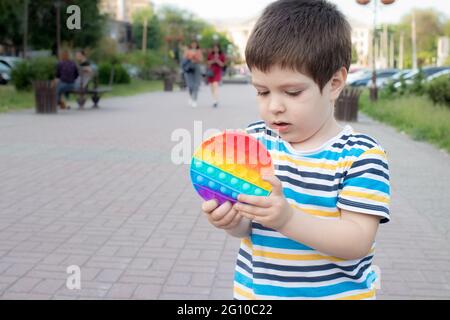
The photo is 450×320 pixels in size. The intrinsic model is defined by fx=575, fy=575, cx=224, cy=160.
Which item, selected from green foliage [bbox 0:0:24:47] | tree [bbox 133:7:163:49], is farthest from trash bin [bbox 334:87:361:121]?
tree [bbox 133:7:163:49]

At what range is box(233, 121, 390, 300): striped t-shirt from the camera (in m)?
1.45

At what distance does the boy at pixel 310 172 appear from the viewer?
140cm

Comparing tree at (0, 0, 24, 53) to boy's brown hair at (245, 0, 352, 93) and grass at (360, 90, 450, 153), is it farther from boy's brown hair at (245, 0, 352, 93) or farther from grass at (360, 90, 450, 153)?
boy's brown hair at (245, 0, 352, 93)

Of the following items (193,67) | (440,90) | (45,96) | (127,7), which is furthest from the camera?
(127,7)

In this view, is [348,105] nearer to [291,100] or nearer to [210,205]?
[291,100]

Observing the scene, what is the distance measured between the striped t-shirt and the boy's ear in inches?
4.4

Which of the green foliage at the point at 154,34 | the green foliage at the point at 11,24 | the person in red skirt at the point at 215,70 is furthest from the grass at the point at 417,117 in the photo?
the green foliage at the point at 154,34

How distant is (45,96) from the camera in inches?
559

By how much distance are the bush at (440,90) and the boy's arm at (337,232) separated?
12.5 m

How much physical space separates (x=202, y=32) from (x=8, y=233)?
81.9 m

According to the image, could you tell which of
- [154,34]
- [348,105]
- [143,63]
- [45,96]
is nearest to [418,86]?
[348,105]

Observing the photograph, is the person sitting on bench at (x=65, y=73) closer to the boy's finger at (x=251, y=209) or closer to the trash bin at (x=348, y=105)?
the trash bin at (x=348, y=105)

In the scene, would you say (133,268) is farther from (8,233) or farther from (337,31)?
(337,31)

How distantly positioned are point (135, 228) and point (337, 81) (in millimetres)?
3400
